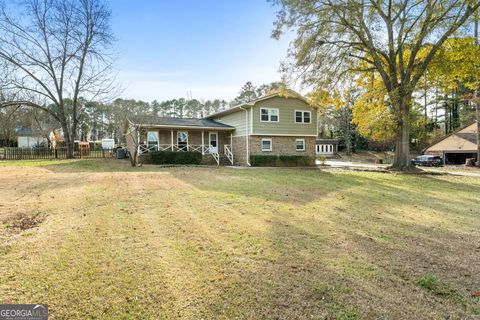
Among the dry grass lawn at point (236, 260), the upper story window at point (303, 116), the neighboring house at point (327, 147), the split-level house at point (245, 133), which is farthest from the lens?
the neighboring house at point (327, 147)

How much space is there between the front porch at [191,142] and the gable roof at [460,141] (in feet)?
78.7

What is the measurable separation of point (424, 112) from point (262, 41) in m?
42.1

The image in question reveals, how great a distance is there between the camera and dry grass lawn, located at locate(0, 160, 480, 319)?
2.74 metres

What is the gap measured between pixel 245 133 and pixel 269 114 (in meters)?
2.49

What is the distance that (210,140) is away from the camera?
83.8 ft

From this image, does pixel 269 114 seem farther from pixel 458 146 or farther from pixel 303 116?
pixel 458 146

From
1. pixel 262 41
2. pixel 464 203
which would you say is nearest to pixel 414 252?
pixel 464 203

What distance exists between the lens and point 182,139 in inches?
957

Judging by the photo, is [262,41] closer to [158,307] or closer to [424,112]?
[158,307]

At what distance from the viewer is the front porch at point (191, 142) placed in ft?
75.5

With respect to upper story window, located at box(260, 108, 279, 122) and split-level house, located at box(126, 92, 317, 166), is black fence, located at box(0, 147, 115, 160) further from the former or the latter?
upper story window, located at box(260, 108, 279, 122)

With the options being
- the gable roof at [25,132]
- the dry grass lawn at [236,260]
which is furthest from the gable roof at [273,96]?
the gable roof at [25,132]

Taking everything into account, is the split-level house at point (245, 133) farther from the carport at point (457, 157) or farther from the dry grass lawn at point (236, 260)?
the carport at point (457, 157)

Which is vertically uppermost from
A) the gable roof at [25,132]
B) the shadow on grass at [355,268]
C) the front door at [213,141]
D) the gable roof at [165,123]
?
the gable roof at [25,132]
